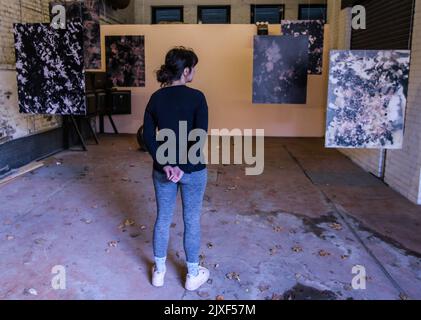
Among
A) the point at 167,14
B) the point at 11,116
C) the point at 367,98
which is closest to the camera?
the point at 367,98

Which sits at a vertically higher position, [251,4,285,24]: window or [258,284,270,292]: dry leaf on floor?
[251,4,285,24]: window

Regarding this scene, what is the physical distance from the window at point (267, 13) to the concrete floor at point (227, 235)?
590 centimetres

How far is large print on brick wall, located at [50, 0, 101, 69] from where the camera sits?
22.7ft

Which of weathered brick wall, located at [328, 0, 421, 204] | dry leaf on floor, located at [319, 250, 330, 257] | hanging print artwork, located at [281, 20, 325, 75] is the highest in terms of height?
hanging print artwork, located at [281, 20, 325, 75]

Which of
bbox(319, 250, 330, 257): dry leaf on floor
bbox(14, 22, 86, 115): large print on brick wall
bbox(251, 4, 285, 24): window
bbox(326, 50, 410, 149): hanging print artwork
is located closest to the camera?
bbox(319, 250, 330, 257): dry leaf on floor

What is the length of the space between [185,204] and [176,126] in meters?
0.49

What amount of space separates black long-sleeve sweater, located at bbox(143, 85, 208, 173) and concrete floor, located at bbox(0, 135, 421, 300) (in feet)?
3.15

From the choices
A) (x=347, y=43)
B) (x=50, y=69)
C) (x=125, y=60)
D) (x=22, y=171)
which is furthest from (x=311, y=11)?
(x=22, y=171)

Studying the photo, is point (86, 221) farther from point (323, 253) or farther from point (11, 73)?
point (11, 73)

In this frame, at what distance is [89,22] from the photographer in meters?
7.38

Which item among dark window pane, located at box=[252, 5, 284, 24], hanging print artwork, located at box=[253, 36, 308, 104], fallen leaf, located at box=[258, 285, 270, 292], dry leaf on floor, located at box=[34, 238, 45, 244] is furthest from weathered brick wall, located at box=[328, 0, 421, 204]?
dark window pane, located at box=[252, 5, 284, 24]

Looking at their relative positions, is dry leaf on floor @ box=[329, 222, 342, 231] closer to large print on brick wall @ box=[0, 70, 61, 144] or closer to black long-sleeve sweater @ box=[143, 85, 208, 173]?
black long-sleeve sweater @ box=[143, 85, 208, 173]

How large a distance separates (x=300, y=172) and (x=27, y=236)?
368 centimetres
